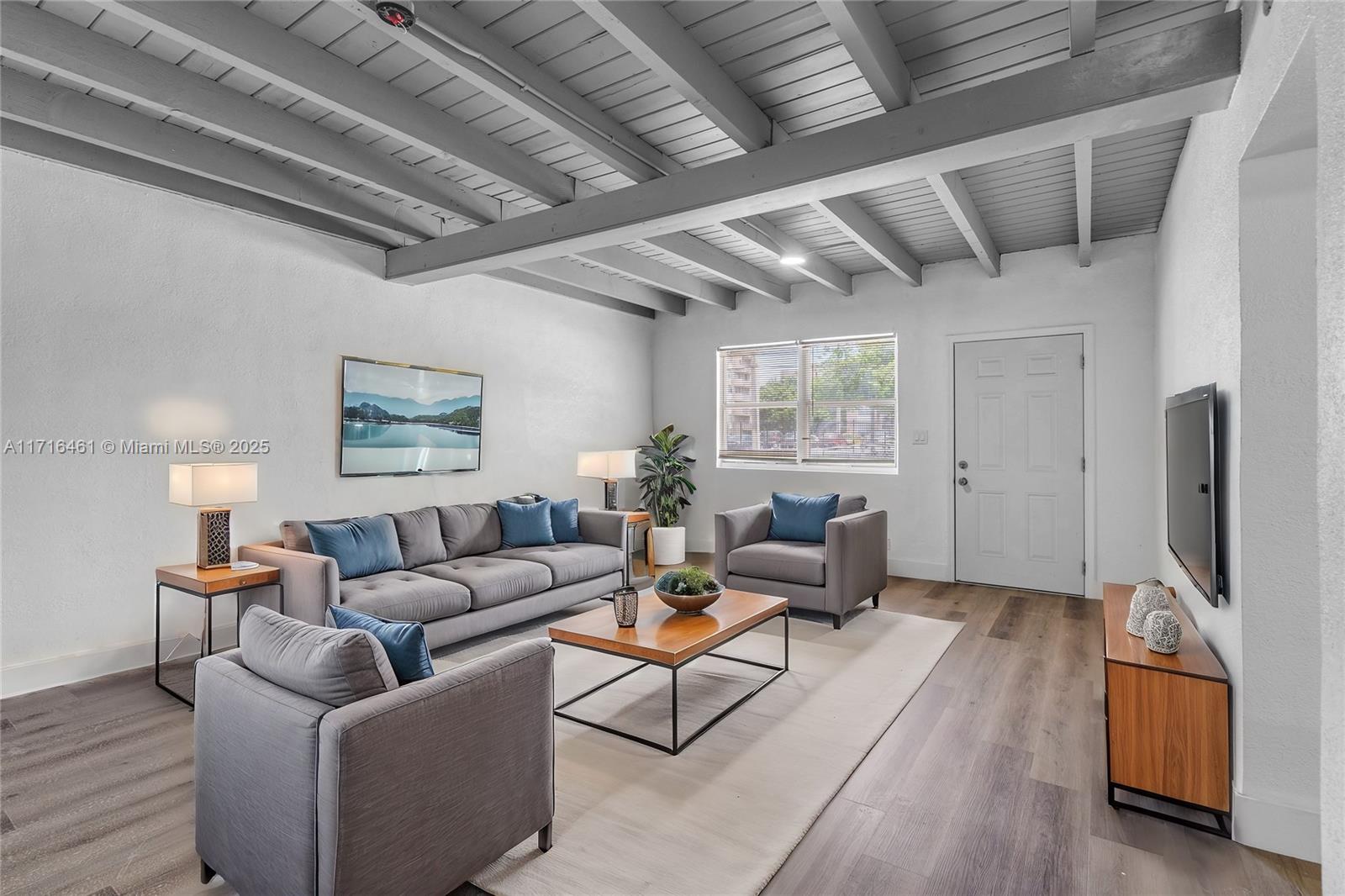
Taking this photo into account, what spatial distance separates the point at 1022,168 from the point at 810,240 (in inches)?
66.4

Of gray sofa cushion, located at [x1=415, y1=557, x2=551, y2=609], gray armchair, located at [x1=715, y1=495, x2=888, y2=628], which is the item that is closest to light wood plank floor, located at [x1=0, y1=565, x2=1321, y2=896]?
gray armchair, located at [x1=715, y1=495, x2=888, y2=628]

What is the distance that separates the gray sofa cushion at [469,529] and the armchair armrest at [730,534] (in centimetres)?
165

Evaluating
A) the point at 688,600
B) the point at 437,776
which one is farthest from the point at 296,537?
the point at 437,776

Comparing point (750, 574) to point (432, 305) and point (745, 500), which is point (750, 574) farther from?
point (432, 305)

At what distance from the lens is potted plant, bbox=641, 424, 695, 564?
21.5 feet

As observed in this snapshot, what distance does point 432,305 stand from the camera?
16.7 feet

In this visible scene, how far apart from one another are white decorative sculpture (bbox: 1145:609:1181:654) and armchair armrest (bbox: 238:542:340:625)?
3.53 metres

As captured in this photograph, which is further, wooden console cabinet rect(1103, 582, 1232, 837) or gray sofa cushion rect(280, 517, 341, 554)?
gray sofa cushion rect(280, 517, 341, 554)

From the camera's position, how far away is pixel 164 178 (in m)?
3.60

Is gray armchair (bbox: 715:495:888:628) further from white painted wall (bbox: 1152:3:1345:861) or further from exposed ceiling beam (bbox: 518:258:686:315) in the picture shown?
exposed ceiling beam (bbox: 518:258:686:315)

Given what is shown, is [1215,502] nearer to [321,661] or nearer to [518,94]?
[321,661]

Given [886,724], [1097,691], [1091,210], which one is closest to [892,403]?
[1091,210]

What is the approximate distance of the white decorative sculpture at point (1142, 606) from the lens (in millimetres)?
2570

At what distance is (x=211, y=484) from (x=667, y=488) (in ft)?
13.9
